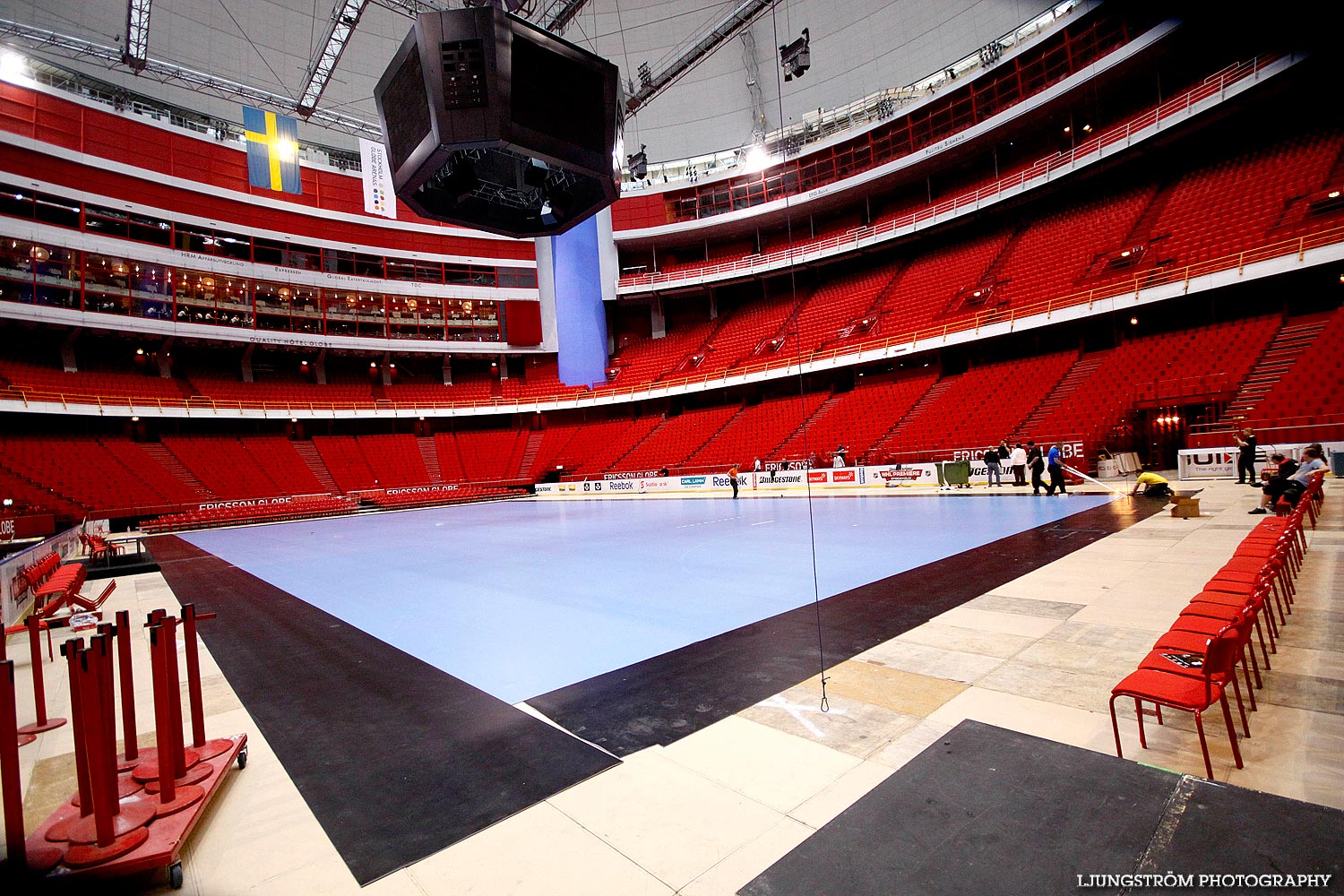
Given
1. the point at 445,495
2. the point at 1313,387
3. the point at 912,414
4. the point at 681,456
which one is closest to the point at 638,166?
the point at 681,456

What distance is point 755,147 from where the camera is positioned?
35125 mm

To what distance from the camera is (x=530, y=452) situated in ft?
122

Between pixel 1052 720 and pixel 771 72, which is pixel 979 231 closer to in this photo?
pixel 771 72

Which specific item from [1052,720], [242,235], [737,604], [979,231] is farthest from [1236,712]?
[242,235]

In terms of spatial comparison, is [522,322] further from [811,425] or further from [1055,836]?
[1055,836]

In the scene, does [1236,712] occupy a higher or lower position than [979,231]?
lower

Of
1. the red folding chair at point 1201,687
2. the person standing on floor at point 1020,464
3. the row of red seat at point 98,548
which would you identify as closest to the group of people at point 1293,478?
the person standing on floor at point 1020,464

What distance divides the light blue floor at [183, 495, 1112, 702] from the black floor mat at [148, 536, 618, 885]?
1.26 ft

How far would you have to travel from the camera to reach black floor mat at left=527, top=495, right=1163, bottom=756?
3707mm

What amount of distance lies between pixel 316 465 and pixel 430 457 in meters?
5.89

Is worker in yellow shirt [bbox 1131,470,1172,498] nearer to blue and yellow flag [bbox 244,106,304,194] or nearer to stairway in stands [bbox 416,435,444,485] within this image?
blue and yellow flag [bbox 244,106,304,194]

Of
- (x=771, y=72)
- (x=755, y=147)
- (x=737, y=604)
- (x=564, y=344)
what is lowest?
(x=737, y=604)

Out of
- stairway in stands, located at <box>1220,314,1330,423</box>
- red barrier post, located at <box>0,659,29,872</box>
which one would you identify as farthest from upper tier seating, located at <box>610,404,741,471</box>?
red barrier post, located at <box>0,659,29,872</box>

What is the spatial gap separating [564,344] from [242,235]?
21665mm
